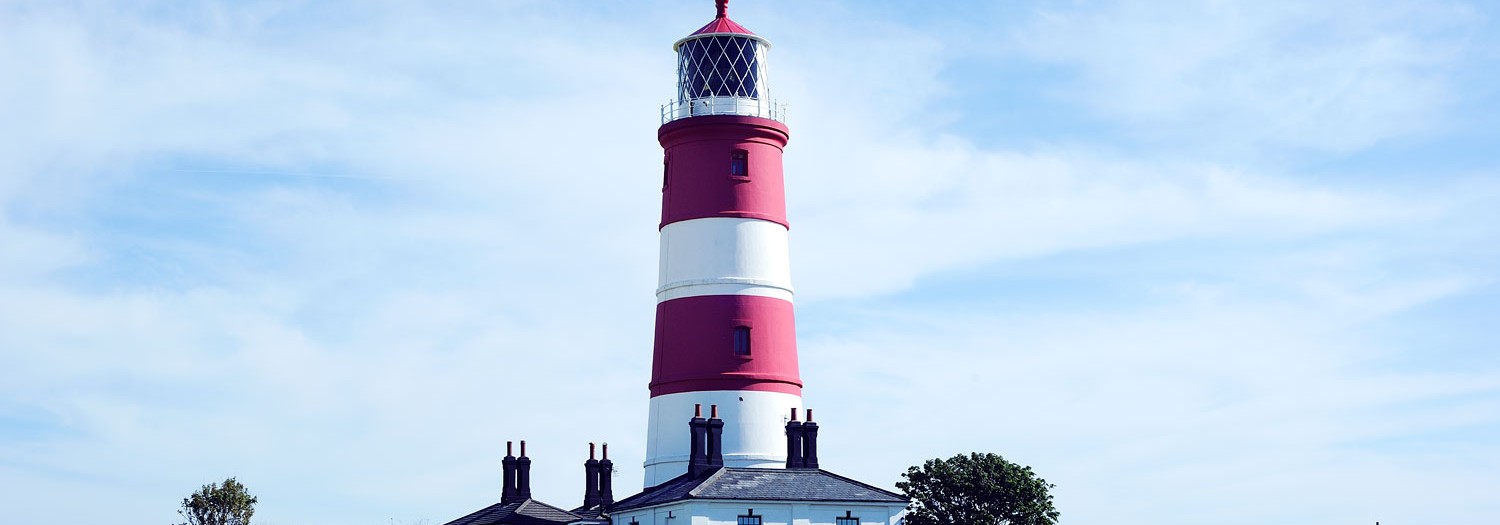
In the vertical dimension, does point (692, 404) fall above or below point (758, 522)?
above

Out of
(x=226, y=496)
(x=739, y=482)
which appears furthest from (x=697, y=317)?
(x=226, y=496)

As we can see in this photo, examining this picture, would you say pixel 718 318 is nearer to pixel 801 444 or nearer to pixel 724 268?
pixel 724 268

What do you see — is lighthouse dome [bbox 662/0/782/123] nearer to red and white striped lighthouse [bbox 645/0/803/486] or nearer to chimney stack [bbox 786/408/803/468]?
red and white striped lighthouse [bbox 645/0/803/486]

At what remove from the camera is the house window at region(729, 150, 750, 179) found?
229ft

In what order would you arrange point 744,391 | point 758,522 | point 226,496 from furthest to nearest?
point 226,496 → point 744,391 → point 758,522

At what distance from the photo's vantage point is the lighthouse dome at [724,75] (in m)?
70.7

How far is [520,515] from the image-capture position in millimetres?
66625

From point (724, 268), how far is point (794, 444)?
230 inches

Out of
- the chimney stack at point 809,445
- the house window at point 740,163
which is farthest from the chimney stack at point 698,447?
the house window at point 740,163

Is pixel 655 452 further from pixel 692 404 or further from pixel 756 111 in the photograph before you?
pixel 756 111

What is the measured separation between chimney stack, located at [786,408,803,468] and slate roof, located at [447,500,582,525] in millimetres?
6694

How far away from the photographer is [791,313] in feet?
230

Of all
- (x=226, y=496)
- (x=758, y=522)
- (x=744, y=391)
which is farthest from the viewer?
(x=226, y=496)

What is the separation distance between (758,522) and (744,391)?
5632 mm
